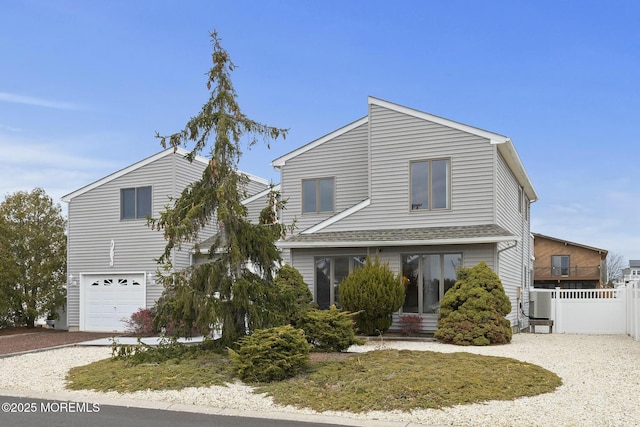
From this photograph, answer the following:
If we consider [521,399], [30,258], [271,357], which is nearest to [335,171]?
[271,357]

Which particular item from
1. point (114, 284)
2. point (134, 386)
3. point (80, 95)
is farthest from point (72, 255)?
point (134, 386)

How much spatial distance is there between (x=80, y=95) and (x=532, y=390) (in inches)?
498

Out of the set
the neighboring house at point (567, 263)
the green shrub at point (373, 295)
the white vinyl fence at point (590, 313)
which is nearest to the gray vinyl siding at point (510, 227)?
the white vinyl fence at point (590, 313)

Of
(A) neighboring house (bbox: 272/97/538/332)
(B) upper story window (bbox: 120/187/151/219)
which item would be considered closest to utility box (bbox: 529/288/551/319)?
(A) neighboring house (bbox: 272/97/538/332)

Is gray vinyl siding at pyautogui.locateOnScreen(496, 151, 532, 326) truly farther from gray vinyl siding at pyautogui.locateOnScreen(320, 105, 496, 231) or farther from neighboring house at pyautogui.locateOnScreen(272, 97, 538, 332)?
gray vinyl siding at pyautogui.locateOnScreen(320, 105, 496, 231)

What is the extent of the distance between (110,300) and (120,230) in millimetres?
2711

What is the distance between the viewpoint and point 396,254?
1900 cm

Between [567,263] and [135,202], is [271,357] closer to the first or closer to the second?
[135,202]

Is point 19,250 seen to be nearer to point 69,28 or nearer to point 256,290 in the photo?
point 69,28

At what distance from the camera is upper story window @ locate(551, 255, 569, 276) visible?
55.4 m

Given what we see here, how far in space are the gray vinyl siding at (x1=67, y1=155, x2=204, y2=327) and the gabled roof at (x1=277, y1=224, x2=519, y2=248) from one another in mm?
5756

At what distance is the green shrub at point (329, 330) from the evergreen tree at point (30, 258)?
15.8m

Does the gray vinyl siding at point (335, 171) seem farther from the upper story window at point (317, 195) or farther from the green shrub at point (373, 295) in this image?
the green shrub at point (373, 295)

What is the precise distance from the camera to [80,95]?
16016 mm
